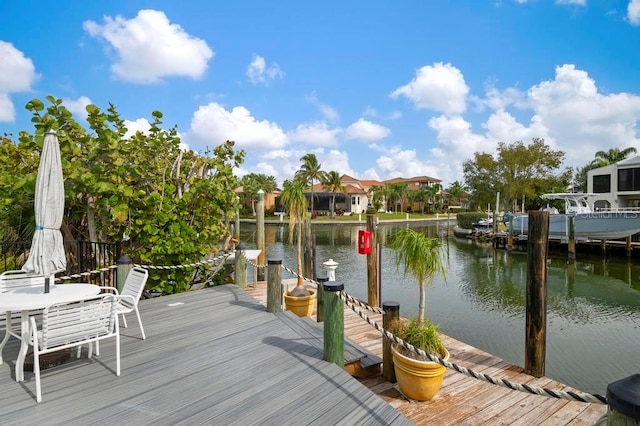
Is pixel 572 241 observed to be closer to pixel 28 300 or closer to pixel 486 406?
pixel 486 406

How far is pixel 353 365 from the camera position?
13.4ft

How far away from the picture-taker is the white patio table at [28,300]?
324 cm

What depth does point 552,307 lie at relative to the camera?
1136 cm

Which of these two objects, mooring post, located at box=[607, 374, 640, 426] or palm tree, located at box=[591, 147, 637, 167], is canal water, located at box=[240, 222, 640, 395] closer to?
mooring post, located at box=[607, 374, 640, 426]

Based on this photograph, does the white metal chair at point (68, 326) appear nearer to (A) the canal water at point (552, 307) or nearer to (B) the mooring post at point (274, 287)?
(B) the mooring post at point (274, 287)

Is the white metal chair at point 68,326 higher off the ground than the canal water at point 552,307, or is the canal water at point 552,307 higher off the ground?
the white metal chair at point 68,326

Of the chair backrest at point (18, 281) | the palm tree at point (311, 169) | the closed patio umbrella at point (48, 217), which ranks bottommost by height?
the chair backrest at point (18, 281)

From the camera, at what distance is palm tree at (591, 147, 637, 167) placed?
42938 millimetres

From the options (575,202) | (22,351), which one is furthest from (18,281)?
(575,202)

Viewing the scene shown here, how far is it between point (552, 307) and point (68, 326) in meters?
13.1

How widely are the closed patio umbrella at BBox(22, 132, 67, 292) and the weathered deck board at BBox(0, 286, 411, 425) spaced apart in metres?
1.08

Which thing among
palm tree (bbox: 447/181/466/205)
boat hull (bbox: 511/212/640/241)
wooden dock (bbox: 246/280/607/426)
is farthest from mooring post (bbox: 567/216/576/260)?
palm tree (bbox: 447/181/466/205)

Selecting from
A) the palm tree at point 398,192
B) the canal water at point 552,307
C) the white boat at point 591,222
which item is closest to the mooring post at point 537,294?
the canal water at point 552,307

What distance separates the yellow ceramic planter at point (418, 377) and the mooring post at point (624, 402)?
2.37 meters
